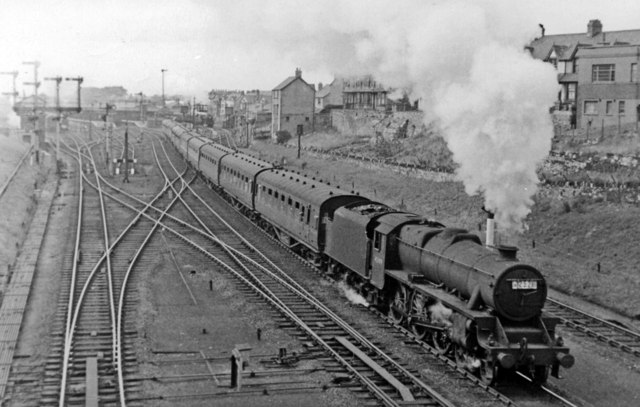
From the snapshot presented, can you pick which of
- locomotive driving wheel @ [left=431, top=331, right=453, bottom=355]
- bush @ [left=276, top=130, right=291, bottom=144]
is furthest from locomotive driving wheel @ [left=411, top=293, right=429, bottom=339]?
bush @ [left=276, top=130, right=291, bottom=144]

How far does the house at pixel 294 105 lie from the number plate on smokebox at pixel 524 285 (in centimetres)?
6309

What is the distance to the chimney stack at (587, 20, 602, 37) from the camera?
55.7 m

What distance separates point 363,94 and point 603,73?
37.2m

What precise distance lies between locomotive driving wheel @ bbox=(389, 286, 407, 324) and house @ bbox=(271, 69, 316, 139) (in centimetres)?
5863

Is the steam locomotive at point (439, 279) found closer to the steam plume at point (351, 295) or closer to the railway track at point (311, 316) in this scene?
the steam plume at point (351, 295)

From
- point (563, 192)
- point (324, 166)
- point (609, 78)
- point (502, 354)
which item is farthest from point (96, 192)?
point (502, 354)

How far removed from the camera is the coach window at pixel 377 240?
18.6 metres

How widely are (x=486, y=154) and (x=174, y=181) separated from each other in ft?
120

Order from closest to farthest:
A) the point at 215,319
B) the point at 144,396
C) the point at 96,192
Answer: the point at 144,396
the point at 215,319
the point at 96,192

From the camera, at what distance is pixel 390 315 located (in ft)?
61.9

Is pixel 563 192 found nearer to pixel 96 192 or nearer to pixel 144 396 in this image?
pixel 144 396

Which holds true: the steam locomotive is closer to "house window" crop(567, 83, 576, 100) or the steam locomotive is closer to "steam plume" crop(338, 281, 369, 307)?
"steam plume" crop(338, 281, 369, 307)

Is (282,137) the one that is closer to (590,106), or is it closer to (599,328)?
(590,106)

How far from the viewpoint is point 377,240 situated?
18875 millimetres
